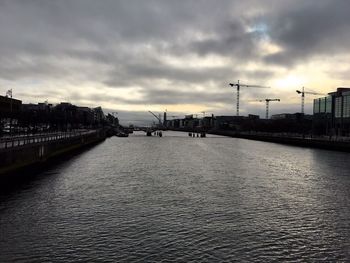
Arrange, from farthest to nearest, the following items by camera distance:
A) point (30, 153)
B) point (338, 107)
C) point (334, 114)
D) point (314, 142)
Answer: point (334, 114) → point (338, 107) → point (314, 142) → point (30, 153)

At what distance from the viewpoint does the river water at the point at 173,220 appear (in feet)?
48.8

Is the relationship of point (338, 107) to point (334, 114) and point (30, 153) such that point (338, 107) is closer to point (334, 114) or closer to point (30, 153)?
point (334, 114)

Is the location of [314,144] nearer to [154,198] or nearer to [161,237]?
[154,198]

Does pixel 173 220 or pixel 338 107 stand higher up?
pixel 338 107

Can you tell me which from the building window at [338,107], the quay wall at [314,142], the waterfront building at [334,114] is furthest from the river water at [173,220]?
the building window at [338,107]

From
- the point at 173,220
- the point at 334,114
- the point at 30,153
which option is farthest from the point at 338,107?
the point at 173,220

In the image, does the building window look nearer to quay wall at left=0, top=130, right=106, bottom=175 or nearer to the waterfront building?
the waterfront building

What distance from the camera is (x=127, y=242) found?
15.9 m

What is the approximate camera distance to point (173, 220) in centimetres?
1958

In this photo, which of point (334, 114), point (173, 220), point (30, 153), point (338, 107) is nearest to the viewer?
point (173, 220)

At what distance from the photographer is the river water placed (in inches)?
585

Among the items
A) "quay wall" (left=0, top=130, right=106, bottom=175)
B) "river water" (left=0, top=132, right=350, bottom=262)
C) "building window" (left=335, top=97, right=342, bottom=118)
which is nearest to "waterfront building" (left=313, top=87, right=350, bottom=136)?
"building window" (left=335, top=97, right=342, bottom=118)

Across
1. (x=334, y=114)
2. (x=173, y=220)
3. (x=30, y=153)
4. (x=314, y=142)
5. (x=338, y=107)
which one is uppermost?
(x=338, y=107)

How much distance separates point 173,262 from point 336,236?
788 cm
